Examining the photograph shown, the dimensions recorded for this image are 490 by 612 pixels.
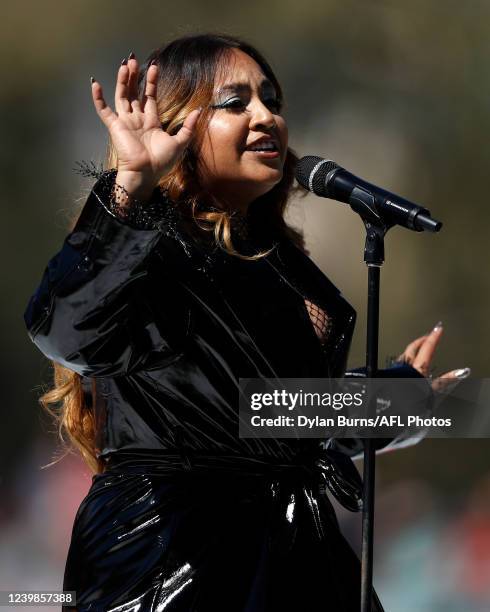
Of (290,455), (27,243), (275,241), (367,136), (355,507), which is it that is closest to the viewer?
(290,455)

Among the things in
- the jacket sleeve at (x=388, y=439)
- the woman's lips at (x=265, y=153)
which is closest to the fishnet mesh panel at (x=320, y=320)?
the jacket sleeve at (x=388, y=439)

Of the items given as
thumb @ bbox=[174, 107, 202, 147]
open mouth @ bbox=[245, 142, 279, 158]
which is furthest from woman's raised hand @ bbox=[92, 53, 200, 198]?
open mouth @ bbox=[245, 142, 279, 158]

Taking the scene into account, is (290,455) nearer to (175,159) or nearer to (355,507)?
(355,507)

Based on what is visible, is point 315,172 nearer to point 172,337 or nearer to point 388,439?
point 172,337

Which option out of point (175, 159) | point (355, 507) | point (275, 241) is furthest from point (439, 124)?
point (175, 159)

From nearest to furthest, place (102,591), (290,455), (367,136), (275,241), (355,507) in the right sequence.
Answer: (102,591) < (290,455) < (355,507) < (275,241) < (367,136)

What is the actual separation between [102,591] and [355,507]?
17.2 inches

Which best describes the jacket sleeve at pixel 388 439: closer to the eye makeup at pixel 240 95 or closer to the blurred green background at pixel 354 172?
the eye makeup at pixel 240 95

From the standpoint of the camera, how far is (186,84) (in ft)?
4.92

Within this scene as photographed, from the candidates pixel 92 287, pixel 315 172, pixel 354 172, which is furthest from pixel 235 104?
pixel 354 172

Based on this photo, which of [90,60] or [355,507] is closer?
[355,507]

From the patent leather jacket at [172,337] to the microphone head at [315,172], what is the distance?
158 mm

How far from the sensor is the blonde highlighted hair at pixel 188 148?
1.42 meters

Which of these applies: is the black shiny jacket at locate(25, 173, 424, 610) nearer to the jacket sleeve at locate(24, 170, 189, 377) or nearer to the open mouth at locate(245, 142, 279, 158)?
the jacket sleeve at locate(24, 170, 189, 377)
